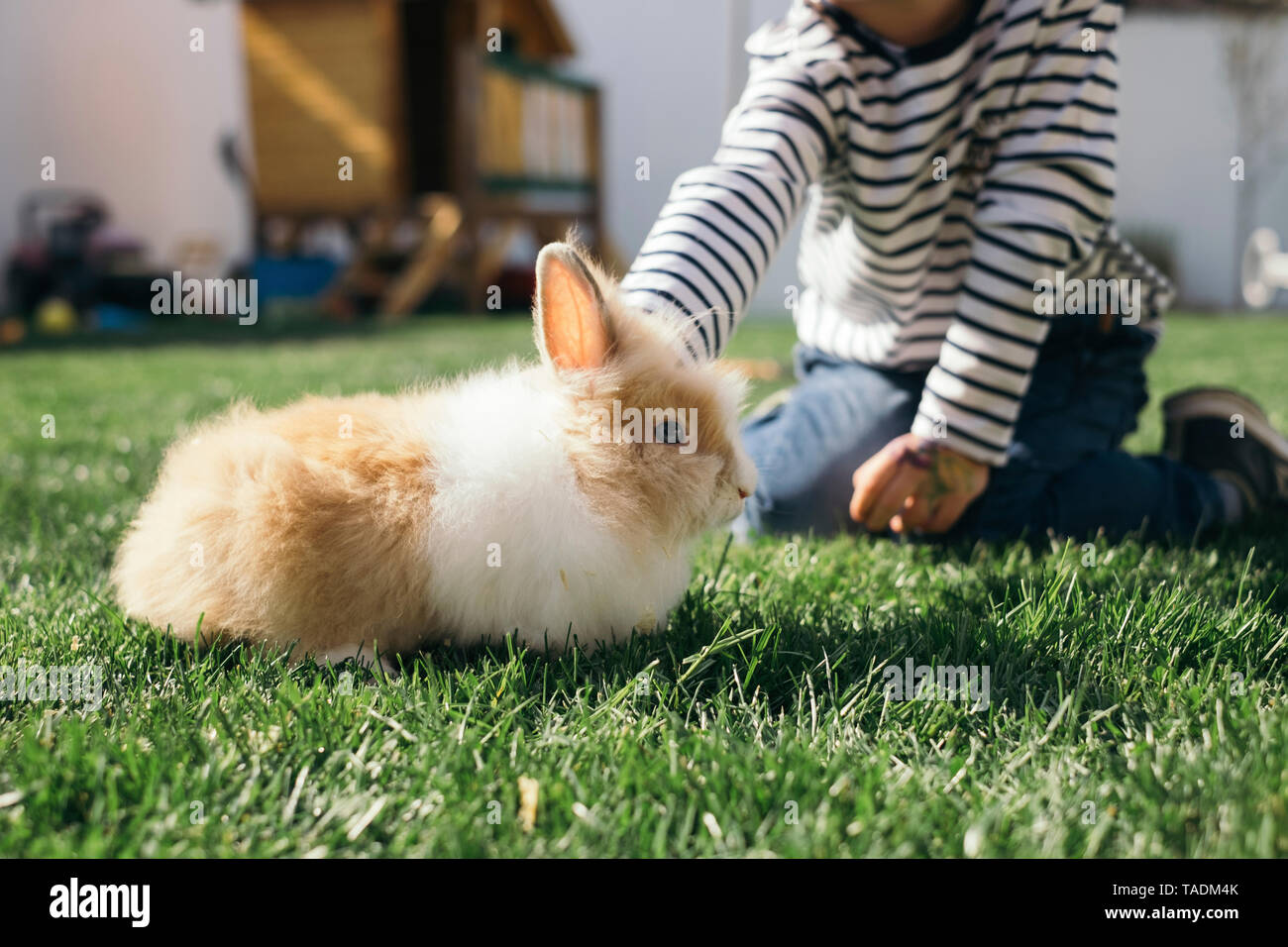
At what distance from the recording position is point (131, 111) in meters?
9.66

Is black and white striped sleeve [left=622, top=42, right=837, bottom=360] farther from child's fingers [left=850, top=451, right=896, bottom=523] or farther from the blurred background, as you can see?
the blurred background

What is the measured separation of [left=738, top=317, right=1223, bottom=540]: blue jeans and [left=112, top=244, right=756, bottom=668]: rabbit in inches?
33.5

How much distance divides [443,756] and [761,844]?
0.40 meters

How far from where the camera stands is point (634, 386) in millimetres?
1381

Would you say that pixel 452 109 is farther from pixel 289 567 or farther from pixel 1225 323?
pixel 289 567

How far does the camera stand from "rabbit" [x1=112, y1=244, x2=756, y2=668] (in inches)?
54.0

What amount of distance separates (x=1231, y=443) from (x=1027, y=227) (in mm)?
967

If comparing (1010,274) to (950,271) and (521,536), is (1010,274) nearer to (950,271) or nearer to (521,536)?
(950,271)

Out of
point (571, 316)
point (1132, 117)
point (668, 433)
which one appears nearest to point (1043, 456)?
point (668, 433)

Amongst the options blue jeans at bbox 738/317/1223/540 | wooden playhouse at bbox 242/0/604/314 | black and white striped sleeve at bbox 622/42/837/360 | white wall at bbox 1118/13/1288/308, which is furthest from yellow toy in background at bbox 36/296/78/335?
Answer: white wall at bbox 1118/13/1288/308

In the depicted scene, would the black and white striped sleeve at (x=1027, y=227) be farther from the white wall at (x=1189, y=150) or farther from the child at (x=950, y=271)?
the white wall at (x=1189, y=150)

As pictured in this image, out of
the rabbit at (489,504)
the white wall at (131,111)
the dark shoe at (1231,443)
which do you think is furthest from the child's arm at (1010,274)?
the white wall at (131,111)

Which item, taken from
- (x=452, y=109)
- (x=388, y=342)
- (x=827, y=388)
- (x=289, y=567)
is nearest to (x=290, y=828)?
(x=289, y=567)

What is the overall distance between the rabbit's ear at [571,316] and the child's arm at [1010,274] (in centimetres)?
69
